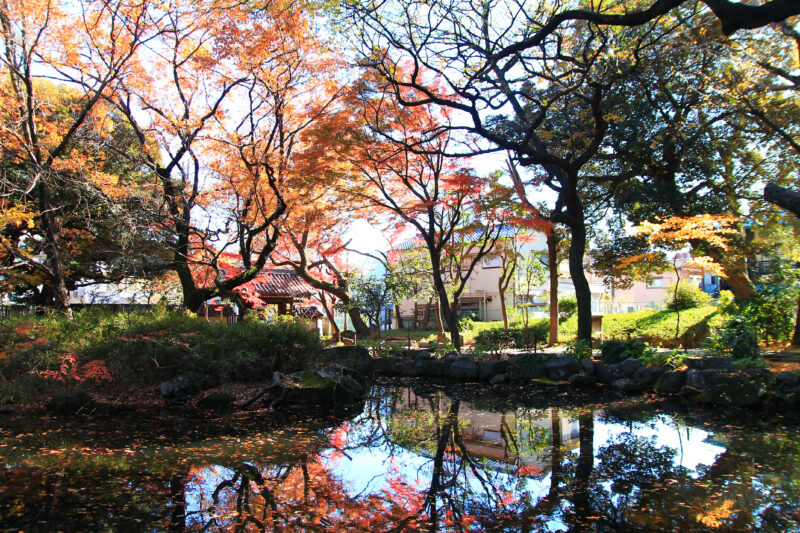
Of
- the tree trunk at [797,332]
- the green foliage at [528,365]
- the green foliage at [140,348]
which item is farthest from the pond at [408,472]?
the tree trunk at [797,332]

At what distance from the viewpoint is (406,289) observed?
1572 cm

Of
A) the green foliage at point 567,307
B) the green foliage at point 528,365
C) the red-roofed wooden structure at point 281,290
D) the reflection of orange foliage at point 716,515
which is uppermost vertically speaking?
the red-roofed wooden structure at point 281,290

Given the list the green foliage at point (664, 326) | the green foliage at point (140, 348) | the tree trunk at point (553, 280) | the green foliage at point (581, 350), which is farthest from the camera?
the tree trunk at point (553, 280)

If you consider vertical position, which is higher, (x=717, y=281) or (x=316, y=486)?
(x=717, y=281)

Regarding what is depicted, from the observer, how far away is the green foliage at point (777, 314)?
952cm

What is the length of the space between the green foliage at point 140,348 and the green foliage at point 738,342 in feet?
24.8

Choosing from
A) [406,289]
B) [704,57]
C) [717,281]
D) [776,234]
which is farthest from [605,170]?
[717,281]

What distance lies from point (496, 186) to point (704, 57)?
4948 mm

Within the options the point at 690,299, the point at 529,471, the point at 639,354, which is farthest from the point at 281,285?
the point at 529,471

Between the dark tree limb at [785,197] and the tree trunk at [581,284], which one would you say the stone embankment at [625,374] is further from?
the dark tree limb at [785,197]

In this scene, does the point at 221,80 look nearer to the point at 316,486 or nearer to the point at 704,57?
the point at 316,486

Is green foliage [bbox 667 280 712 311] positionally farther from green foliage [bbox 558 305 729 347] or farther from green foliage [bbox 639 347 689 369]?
green foliage [bbox 639 347 689 369]

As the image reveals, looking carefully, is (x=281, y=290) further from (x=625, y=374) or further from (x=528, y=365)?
(x=625, y=374)

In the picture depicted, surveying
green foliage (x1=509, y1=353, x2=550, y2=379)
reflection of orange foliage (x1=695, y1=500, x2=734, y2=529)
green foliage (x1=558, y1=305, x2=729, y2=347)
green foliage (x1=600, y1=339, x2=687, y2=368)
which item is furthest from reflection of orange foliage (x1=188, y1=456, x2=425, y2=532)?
green foliage (x1=558, y1=305, x2=729, y2=347)
